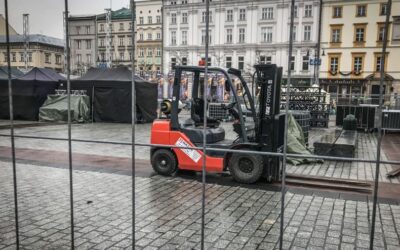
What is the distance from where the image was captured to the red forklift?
23.0ft

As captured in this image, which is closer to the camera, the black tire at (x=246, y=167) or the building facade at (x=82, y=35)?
the building facade at (x=82, y=35)

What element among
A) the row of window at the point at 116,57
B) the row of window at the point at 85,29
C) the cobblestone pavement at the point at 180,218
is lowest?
the cobblestone pavement at the point at 180,218

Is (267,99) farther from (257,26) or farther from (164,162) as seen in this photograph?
(257,26)

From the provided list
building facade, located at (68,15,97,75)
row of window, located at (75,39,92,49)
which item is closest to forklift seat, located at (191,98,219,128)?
building facade, located at (68,15,97,75)

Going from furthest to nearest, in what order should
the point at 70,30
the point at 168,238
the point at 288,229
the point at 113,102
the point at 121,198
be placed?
the point at 113,102
the point at 121,198
the point at 288,229
the point at 168,238
the point at 70,30

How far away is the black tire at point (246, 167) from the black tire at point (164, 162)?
130 centimetres

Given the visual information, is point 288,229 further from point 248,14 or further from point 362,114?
point 362,114

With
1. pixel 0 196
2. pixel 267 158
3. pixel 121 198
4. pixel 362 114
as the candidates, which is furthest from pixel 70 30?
pixel 362 114

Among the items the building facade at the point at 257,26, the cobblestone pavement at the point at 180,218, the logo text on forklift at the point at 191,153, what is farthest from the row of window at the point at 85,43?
the logo text on forklift at the point at 191,153

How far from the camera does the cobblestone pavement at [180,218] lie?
4301 millimetres

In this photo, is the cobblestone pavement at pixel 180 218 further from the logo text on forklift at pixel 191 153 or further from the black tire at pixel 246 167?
the logo text on forklift at pixel 191 153

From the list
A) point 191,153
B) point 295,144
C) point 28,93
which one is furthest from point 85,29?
point 28,93

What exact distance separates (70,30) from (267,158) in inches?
187

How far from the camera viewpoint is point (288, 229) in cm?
473
